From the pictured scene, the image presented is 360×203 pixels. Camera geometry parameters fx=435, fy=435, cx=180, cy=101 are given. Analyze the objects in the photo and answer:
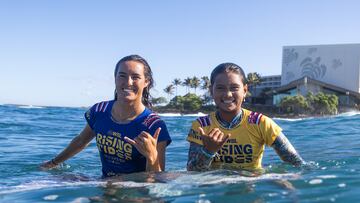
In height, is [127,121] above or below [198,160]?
above

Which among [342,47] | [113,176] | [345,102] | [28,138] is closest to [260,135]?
[113,176]

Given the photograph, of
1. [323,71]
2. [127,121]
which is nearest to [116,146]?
[127,121]

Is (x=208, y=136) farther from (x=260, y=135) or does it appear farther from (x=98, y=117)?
(x=98, y=117)

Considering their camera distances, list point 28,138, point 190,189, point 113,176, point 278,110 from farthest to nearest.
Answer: point 278,110 < point 28,138 < point 113,176 < point 190,189

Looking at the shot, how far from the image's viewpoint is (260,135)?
5.07 metres

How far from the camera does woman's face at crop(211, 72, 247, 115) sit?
481cm

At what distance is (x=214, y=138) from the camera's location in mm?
4176

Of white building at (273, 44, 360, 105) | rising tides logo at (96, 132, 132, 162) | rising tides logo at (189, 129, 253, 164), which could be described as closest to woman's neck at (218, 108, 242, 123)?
rising tides logo at (189, 129, 253, 164)

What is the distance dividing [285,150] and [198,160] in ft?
3.48

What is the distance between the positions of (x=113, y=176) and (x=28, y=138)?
919 cm

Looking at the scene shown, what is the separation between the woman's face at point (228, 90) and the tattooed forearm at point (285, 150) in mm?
631

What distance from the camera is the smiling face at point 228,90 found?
4.82 meters

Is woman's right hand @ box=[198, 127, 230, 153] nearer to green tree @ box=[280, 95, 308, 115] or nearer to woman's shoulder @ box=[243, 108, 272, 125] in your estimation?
woman's shoulder @ box=[243, 108, 272, 125]

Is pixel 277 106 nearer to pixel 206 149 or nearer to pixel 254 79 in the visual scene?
pixel 254 79
